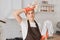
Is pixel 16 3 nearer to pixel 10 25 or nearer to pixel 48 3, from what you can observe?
pixel 10 25

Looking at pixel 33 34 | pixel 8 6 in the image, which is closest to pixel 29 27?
pixel 33 34

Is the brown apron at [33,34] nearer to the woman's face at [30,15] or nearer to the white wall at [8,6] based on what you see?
the woman's face at [30,15]

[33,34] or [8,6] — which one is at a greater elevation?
[8,6]

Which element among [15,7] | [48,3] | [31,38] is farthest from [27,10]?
[48,3]

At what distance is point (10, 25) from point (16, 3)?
0.30m

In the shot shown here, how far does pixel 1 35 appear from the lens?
3.14 feet

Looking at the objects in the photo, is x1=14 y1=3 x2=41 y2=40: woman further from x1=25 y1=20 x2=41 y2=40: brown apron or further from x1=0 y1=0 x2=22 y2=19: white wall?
x1=0 y1=0 x2=22 y2=19: white wall

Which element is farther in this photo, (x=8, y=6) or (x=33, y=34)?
(x=8, y=6)

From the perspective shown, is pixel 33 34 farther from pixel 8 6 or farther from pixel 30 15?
pixel 8 6

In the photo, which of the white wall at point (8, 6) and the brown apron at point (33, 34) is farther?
the white wall at point (8, 6)

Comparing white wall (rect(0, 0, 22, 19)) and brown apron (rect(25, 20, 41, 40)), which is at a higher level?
white wall (rect(0, 0, 22, 19))

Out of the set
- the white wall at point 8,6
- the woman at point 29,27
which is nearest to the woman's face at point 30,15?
the woman at point 29,27

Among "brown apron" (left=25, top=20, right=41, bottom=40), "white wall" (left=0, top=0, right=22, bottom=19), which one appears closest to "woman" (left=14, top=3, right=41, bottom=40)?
"brown apron" (left=25, top=20, right=41, bottom=40)

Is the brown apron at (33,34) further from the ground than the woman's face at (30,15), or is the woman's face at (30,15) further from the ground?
the woman's face at (30,15)
